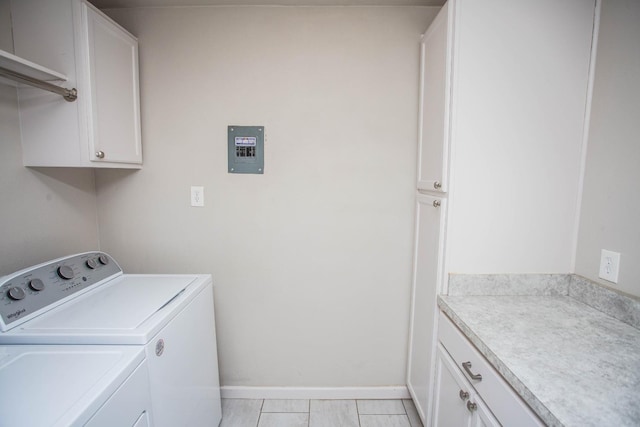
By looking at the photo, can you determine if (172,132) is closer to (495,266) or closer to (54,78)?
(54,78)

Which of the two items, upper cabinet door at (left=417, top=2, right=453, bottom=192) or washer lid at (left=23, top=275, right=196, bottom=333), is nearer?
washer lid at (left=23, top=275, right=196, bottom=333)

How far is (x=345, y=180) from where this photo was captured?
173 cm

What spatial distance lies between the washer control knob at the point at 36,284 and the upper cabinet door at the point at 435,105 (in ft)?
5.66

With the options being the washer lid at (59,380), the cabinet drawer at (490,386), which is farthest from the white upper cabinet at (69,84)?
the cabinet drawer at (490,386)

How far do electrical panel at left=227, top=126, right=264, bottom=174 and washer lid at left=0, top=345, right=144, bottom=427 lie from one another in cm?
107

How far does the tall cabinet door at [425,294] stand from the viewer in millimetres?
1387

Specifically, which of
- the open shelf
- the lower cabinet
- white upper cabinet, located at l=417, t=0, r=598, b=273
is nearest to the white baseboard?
the lower cabinet

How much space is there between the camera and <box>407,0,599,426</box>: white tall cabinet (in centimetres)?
122

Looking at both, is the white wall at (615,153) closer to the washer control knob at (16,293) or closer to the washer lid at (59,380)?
the washer lid at (59,380)

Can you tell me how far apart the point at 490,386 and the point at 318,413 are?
119 centimetres

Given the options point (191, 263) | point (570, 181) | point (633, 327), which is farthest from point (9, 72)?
point (633, 327)

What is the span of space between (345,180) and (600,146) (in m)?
1.16

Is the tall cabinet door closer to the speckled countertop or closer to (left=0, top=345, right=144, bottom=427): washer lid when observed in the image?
the speckled countertop

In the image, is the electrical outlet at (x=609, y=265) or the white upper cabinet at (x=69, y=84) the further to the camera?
the white upper cabinet at (x=69, y=84)
